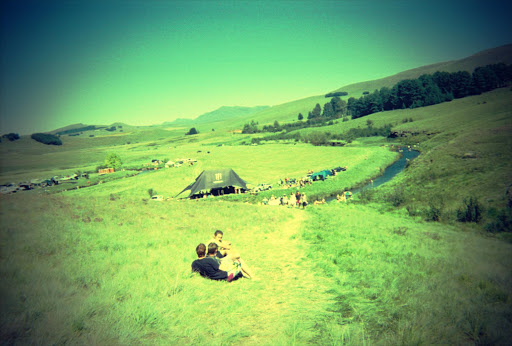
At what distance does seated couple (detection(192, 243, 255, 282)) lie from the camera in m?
7.08

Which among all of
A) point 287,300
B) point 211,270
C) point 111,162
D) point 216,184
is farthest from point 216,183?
point 111,162

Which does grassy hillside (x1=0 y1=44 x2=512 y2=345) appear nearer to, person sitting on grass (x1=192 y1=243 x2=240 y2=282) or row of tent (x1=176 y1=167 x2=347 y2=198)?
person sitting on grass (x1=192 y1=243 x2=240 y2=282)

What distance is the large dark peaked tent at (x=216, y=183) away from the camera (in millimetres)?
36625

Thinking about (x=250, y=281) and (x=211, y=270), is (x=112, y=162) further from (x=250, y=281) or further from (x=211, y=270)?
(x=250, y=281)

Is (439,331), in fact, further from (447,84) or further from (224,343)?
(447,84)

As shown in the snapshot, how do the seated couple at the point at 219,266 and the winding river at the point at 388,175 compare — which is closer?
the seated couple at the point at 219,266

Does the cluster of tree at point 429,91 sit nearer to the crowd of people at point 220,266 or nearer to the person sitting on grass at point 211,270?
the crowd of people at point 220,266

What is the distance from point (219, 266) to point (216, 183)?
99.8 ft

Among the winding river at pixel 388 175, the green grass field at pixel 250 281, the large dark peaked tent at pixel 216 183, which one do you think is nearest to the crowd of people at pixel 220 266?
the green grass field at pixel 250 281

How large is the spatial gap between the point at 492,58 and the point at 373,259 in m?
231

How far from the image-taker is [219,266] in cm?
727

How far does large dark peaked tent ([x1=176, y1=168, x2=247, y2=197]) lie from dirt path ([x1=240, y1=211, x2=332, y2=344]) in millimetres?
27368

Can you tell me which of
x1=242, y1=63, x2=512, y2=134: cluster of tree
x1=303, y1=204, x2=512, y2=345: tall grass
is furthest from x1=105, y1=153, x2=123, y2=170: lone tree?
x1=242, y1=63, x2=512, y2=134: cluster of tree

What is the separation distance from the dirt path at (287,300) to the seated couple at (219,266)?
77 cm
